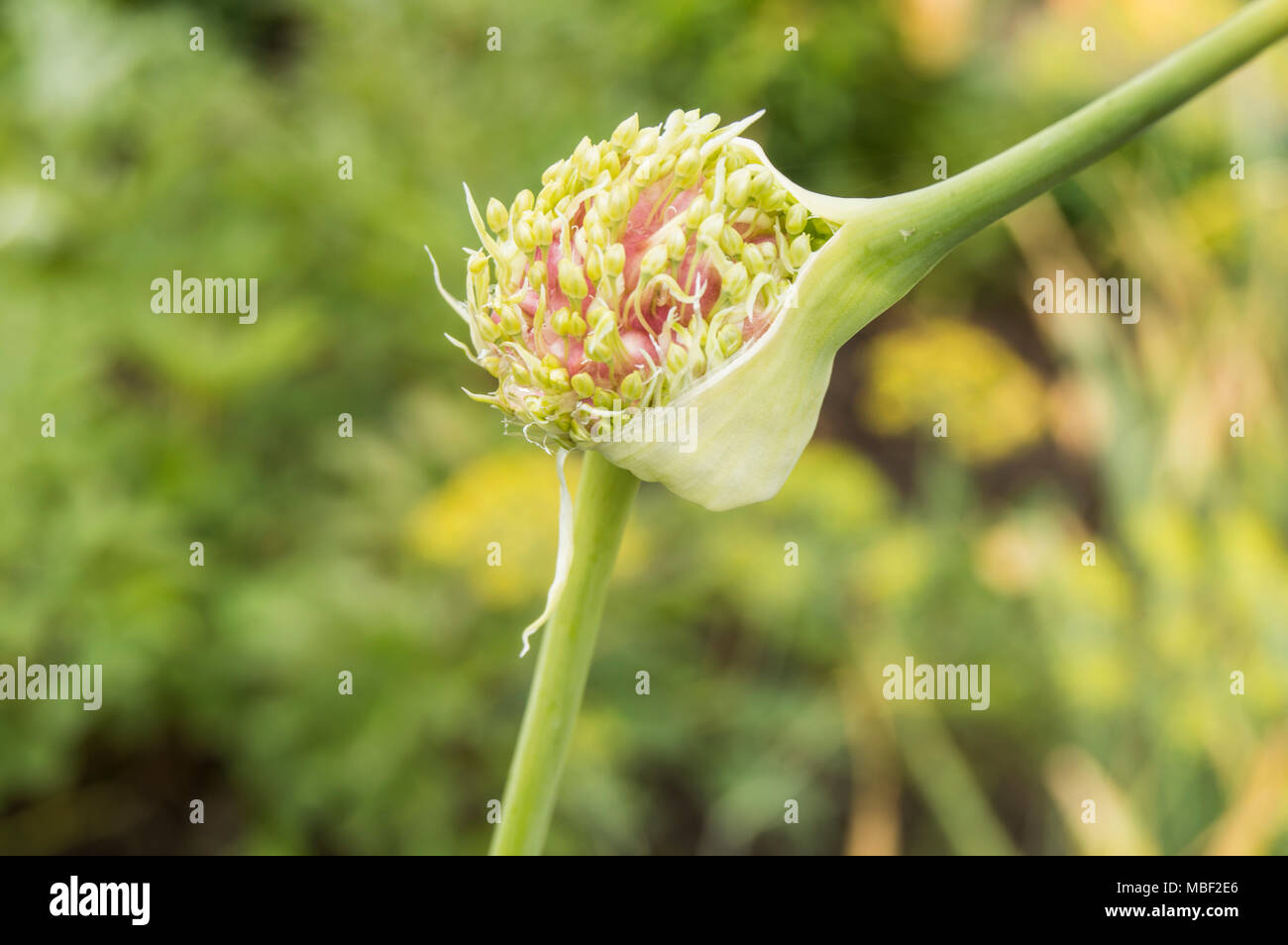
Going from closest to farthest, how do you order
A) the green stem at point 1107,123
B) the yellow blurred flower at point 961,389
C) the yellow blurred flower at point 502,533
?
the green stem at point 1107,123 < the yellow blurred flower at point 502,533 < the yellow blurred flower at point 961,389

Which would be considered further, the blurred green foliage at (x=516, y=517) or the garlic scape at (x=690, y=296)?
the blurred green foliage at (x=516, y=517)

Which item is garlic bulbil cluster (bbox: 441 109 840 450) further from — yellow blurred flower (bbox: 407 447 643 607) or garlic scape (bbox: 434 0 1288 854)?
yellow blurred flower (bbox: 407 447 643 607)

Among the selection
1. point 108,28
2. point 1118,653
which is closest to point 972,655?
point 1118,653

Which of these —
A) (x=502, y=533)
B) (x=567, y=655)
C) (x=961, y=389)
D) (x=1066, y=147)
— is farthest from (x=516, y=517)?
(x=1066, y=147)

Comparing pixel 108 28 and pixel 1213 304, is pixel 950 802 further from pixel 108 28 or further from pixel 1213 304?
pixel 108 28

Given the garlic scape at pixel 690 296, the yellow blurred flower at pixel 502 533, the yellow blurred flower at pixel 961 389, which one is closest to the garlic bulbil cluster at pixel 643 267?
the garlic scape at pixel 690 296

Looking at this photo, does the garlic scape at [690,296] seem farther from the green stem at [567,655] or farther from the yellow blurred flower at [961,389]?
the yellow blurred flower at [961,389]

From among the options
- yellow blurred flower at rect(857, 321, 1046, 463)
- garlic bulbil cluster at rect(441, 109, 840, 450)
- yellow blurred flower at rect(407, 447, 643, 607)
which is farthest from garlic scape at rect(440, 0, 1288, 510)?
yellow blurred flower at rect(857, 321, 1046, 463)
